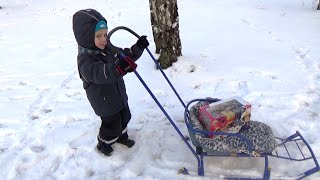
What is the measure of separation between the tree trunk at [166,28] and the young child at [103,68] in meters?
1.94

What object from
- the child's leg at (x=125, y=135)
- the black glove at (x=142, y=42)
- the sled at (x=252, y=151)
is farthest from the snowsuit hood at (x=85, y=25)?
the child's leg at (x=125, y=135)

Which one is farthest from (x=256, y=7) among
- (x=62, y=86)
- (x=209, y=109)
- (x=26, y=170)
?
(x=26, y=170)

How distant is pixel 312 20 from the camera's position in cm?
820

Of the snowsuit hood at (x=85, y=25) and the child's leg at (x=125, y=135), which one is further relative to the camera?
the child's leg at (x=125, y=135)

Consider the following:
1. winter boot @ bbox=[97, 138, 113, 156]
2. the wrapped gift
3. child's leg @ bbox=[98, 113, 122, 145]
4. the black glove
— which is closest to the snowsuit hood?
the black glove

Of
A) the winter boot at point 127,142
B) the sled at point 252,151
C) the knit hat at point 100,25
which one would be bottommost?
the winter boot at point 127,142

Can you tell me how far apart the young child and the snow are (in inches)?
16.4

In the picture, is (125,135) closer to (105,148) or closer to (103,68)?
(105,148)

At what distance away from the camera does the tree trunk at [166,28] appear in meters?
5.03

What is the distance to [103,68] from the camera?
2801 mm

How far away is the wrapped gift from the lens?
3.19m

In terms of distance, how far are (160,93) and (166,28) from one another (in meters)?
1.05

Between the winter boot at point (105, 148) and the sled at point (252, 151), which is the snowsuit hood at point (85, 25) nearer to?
the sled at point (252, 151)

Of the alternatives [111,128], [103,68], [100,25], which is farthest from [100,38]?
[111,128]
